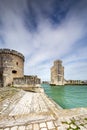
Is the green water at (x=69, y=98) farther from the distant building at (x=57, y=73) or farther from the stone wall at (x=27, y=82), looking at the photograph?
the distant building at (x=57, y=73)

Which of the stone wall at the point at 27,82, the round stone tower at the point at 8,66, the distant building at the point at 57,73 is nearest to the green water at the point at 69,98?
the stone wall at the point at 27,82

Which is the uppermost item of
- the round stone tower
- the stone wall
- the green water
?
the round stone tower

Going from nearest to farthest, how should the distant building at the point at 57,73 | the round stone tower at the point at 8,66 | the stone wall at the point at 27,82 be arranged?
the stone wall at the point at 27,82 → the round stone tower at the point at 8,66 → the distant building at the point at 57,73

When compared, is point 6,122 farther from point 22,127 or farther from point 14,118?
point 22,127

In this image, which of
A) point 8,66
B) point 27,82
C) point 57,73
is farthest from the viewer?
point 57,73

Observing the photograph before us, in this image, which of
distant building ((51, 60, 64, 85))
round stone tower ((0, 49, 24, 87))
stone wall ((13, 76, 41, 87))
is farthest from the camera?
distant building ((51, 60, 64, 85))

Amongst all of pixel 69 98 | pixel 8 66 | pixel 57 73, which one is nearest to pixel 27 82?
pixel 8 66

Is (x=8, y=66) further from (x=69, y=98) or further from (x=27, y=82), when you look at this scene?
(x=69, y=98)

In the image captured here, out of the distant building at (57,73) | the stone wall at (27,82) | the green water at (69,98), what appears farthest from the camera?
the distant building at (57,73)

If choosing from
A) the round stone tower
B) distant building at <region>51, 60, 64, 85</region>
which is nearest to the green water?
the round stone tower

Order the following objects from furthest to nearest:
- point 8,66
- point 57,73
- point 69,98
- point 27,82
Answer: point 57,73 < point 8,66 < point 27,82 < point 69,98

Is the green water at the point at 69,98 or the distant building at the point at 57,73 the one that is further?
the distant building at the point at 57,73

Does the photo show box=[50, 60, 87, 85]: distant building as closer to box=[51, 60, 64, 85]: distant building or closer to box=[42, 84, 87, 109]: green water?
box=[51, 60, 64, 85]: distant building

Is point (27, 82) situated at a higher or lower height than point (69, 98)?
higher
